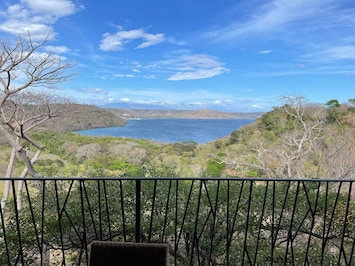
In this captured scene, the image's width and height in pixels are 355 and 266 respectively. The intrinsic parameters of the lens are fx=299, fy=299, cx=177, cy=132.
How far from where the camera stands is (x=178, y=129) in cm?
1183

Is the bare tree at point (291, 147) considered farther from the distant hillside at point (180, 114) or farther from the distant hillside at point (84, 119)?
the distant hillside at point (84, 119)

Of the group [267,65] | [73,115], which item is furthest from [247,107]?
[73,115]

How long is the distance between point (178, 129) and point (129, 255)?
414 inches

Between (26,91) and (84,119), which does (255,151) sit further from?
(26,91)

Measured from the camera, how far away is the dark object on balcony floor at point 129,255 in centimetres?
131

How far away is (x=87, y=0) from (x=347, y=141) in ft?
29.9

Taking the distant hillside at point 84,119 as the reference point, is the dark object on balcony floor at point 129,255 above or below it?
below

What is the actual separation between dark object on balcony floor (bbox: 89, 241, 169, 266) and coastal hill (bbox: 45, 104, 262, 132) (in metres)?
8.16

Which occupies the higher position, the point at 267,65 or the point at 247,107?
the point at 267,65

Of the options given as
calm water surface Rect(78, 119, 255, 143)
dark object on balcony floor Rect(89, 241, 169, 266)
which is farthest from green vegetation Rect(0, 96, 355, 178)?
dark object on balcony floor Rect(89, 241, 169, 266)

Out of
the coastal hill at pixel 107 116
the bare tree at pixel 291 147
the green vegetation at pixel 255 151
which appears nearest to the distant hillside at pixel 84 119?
the coastal hill at pixel 107 116

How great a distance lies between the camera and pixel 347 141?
346 inches

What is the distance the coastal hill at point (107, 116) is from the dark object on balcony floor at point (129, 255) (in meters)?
8.16

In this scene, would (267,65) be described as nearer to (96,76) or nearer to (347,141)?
(347,141)
